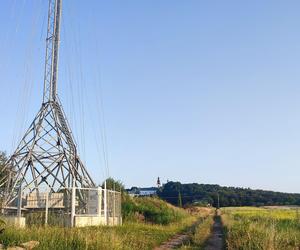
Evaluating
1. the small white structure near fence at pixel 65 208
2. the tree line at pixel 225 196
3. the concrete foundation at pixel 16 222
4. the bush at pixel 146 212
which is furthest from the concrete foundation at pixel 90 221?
the tree line at pixel 225 196

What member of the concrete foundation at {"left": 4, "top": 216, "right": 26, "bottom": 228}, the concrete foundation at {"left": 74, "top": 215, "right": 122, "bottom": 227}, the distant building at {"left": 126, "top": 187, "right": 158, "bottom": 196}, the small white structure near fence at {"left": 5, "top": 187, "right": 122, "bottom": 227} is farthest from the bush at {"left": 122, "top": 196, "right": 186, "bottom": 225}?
the distant building at {"left": 126, "top": 187, "right": 158, "bottom": 196}

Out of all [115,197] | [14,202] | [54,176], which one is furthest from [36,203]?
[115,197]

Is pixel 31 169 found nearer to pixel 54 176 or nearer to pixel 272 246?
pixel 54 176

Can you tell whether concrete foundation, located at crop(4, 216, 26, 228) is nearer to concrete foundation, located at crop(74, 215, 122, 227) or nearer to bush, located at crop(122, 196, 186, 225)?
concrete foundation, located at crop(74, 215, 122, 227)

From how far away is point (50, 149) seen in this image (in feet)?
112

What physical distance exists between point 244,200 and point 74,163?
11425 centimetres

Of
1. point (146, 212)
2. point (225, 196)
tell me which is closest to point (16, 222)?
point (146, 212)

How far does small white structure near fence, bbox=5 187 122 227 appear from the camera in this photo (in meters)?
26.5

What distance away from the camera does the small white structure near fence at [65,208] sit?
26516 millimetres

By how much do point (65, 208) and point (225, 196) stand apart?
12089 cm

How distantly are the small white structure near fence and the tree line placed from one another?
99822mm

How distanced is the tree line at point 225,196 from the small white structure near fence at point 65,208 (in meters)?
99.8

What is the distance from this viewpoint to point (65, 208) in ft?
92.6

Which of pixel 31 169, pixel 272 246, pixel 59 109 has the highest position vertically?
pixel 59 109
